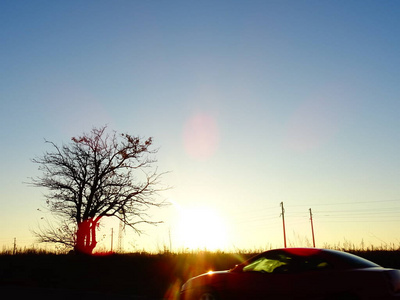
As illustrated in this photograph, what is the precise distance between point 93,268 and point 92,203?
794 centimetres

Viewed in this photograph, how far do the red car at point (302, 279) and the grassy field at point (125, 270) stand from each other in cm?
347

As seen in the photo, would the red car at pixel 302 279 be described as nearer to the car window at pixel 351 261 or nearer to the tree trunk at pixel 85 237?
the car window at pixel 351 261

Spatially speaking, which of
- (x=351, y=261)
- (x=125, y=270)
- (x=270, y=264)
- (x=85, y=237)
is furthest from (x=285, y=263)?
(x=85, y=237)

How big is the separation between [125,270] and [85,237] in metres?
9.25

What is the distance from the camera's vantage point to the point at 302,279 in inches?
253

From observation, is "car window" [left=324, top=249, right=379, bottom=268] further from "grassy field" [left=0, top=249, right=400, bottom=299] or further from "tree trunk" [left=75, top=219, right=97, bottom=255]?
"tree trunk" [left=75, top=219, right=97, bottom=255]

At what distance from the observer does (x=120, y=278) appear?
14109 mm

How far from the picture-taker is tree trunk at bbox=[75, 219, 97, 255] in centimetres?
2323

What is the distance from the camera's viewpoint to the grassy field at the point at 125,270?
498 inches

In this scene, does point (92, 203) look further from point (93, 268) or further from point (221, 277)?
point (221, 277)

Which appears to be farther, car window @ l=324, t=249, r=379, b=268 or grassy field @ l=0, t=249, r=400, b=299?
grassy field @ l=0, t=249, r=400, b=299

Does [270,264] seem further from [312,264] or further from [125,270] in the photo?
[125,270]

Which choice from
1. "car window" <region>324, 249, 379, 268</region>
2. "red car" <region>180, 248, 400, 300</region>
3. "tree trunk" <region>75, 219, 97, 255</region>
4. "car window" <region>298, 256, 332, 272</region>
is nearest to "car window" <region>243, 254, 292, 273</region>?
"red car" <region>180, 248, 400, 300</region>

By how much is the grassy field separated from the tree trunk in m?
3.85
